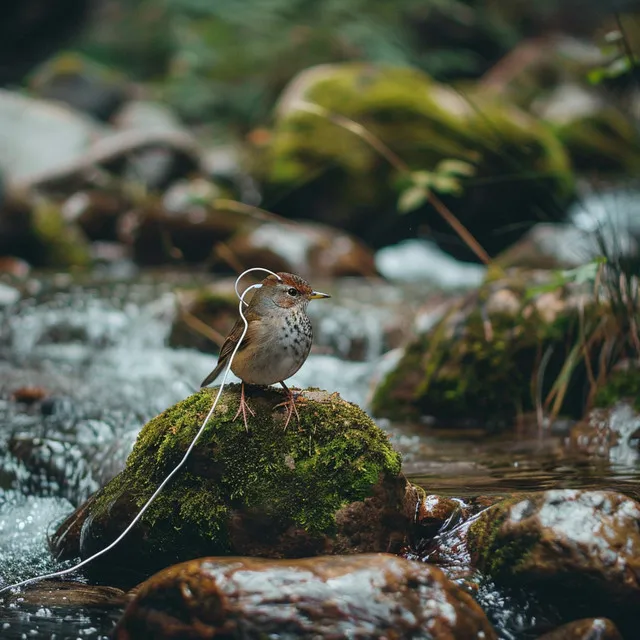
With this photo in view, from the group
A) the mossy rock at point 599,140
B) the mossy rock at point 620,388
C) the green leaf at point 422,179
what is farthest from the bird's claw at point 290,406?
the mossy rock at point 599,140

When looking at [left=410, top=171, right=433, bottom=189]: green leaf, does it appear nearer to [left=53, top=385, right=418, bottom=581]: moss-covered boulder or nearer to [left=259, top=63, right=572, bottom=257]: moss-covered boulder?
[left=53, top=385, right=418, bottom=581]: moss-covered boulder

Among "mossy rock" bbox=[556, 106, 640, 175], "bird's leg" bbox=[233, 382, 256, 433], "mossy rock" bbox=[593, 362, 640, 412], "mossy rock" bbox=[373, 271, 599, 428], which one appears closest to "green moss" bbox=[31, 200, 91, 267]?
"mossy rock" bbox=[373, 271, 599, 428]

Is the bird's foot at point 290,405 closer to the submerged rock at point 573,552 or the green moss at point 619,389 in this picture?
the submerged rock at point 573,552

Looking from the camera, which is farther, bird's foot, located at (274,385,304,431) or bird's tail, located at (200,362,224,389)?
bird's tail, located at (200,362,224,389)

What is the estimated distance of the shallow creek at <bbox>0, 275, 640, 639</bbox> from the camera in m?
Result: 3.68

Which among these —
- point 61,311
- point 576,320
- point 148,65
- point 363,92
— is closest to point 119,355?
point 61,311

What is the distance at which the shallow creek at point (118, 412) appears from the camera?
12.1 ft

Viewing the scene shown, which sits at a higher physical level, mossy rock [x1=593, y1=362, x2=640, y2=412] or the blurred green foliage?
the blurred green foliage

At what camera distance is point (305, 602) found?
2.54 m

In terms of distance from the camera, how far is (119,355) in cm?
774

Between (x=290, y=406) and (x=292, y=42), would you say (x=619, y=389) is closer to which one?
(x=290, y=406)

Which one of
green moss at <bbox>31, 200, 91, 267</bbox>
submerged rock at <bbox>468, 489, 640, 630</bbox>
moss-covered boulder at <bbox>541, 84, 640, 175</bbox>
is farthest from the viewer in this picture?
moss-covered boulder at <bbox>541, 84, 640, 175</bbox>

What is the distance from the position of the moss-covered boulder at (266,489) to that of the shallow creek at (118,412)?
384 mm

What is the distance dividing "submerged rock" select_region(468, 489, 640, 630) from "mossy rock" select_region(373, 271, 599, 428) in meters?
2.52
